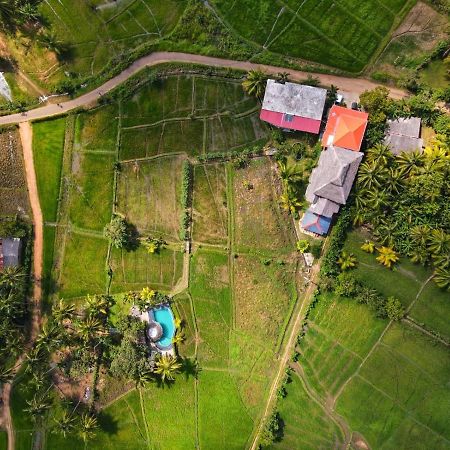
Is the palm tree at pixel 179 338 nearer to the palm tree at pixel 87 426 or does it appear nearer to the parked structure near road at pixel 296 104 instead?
the palm tree at pixel 87 426

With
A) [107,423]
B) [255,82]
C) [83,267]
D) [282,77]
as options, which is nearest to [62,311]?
[83,267]

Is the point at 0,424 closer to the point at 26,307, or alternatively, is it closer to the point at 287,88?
the point at 26,307

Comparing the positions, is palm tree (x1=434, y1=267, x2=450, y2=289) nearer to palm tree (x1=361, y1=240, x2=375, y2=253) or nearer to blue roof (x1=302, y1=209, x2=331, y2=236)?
palm tree (x1=361, y1=240, x2=375, y2=253)

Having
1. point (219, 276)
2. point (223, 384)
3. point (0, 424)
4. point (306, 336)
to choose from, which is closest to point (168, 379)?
point (223, 384)

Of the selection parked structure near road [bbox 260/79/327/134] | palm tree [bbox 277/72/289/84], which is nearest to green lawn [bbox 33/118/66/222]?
parked structure near road [bbox 260/79/327/134]

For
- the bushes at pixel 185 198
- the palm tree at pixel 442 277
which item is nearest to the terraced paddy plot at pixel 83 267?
the bushes at pixel 185 198

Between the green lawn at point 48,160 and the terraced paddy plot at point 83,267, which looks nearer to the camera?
the green lawn at point 48,160

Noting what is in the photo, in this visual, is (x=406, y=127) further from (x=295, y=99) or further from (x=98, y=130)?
(x=98, y=130)
